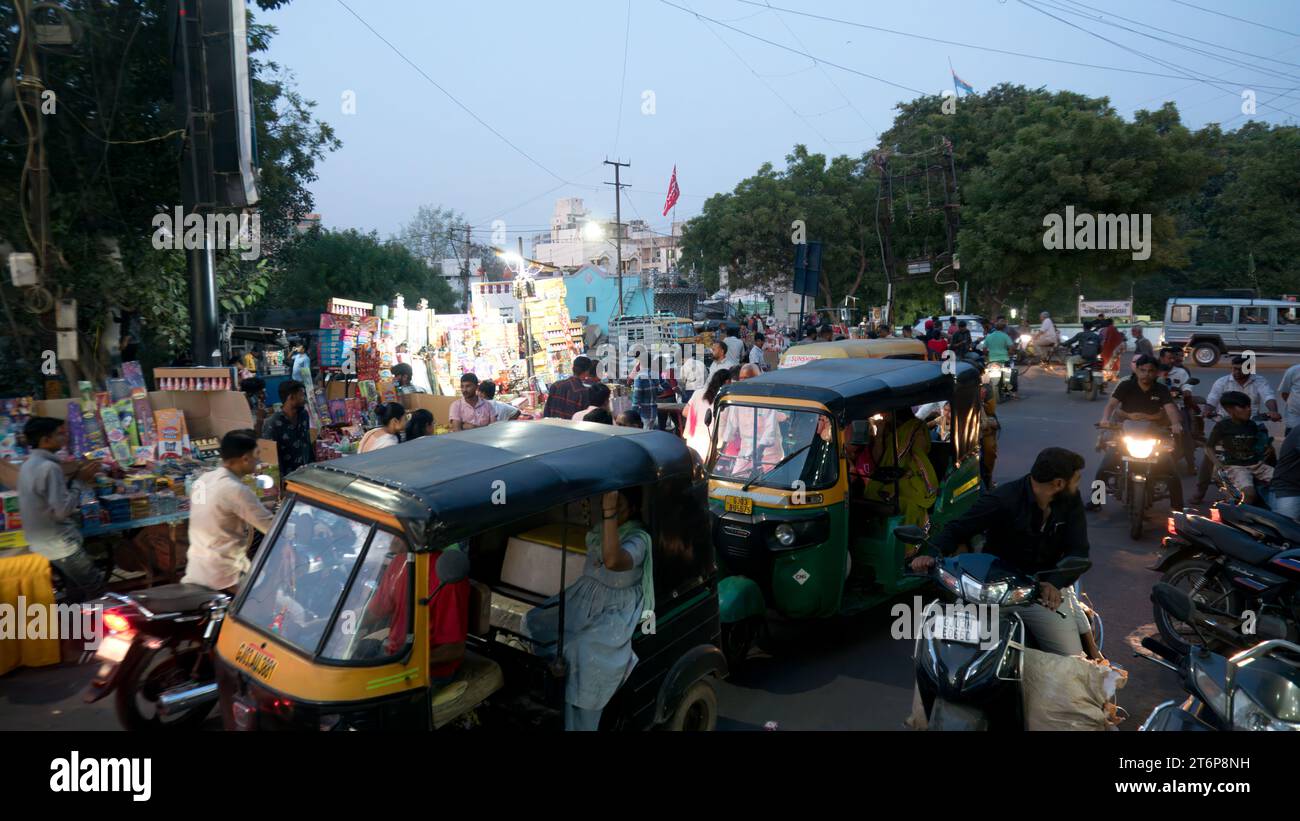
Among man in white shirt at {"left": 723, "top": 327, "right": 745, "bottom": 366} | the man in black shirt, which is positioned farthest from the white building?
the man in black shirt

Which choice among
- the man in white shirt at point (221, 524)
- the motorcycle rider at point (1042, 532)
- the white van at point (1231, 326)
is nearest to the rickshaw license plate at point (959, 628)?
the motorcycle rider at point (1042, 532)

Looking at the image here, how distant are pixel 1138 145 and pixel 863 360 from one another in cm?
2071

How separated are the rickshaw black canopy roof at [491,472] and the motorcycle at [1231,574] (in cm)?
337

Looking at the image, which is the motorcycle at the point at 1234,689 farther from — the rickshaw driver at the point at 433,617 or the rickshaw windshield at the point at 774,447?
the rickshaw driver at the point at 433,617

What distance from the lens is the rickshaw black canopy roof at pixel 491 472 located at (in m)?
3.06

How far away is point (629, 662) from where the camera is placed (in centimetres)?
367

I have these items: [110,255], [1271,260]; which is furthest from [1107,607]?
[1271,260]

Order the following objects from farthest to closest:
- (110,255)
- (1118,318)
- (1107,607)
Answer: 1. (1118,318)
2. (110,255)
3. (1107,607)

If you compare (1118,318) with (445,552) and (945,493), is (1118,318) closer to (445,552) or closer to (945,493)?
(945,493)

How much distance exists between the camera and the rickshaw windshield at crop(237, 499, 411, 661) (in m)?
2.99

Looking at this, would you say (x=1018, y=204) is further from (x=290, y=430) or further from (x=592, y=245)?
(x=592, y=245)

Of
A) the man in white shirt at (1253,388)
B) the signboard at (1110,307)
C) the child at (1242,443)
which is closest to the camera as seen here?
the child at (1242,443)

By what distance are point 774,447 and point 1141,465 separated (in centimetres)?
479

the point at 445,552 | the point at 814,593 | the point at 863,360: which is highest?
the point at 863,360
